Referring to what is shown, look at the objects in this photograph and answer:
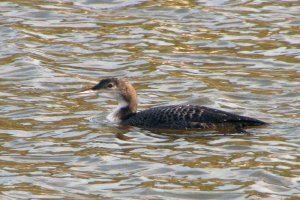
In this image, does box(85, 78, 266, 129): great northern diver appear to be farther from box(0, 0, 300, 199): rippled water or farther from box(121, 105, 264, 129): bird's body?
box(0, 0, 300, 199): rippled water

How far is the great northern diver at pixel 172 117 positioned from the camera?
14602mm

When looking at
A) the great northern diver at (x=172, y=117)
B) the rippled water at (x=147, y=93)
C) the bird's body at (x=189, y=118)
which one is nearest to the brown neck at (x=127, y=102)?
the great northern diver at (x=172, y=117)

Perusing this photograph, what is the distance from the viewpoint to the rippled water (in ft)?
40.5

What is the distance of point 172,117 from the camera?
14797mm

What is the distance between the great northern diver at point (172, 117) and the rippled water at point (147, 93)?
0.72ft

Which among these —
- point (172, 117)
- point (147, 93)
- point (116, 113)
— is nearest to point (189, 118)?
point (172, 117)

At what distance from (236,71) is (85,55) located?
2.69 meters

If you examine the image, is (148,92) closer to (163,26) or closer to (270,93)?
(270,93)

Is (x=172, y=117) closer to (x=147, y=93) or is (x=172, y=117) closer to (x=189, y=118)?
(x=189, y=118)

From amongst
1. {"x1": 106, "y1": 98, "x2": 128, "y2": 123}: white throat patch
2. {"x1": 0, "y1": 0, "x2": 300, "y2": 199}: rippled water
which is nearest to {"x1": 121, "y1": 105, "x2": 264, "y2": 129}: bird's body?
{"x1": 0, "y1": 0, "x2": 300, "y2": 199}: rippled water

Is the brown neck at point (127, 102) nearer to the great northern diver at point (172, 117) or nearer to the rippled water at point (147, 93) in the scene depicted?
the great northern diver at point (172, 117)

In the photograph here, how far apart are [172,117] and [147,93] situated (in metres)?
2.15

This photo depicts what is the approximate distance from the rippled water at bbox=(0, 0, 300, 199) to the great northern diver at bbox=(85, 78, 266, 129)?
22cm

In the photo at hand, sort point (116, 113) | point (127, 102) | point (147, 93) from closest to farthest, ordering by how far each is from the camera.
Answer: point (116, 113), point (127, 102), point (147, 93)
